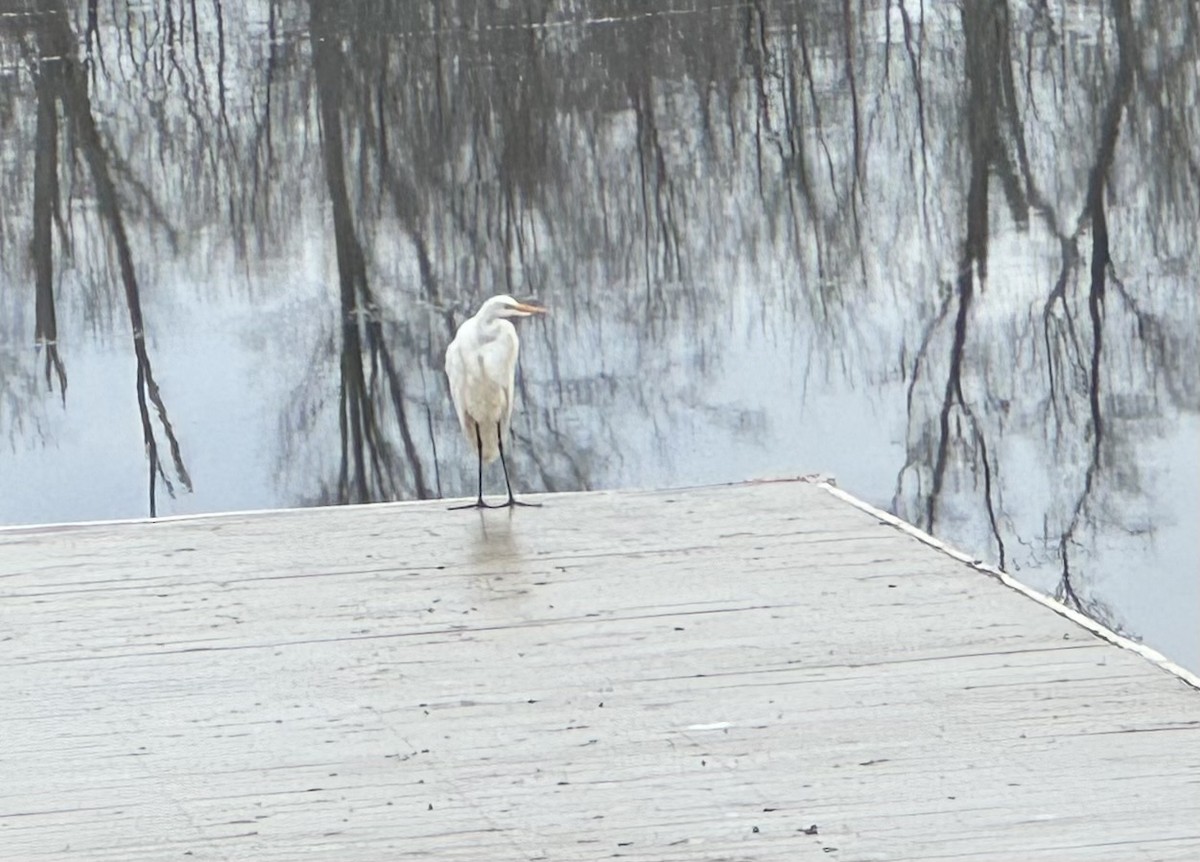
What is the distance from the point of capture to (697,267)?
704 cm

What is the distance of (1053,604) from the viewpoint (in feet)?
9.52

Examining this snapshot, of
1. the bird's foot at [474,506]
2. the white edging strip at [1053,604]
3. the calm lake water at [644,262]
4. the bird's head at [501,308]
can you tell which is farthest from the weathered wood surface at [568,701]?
the calm lake water at [644,262]

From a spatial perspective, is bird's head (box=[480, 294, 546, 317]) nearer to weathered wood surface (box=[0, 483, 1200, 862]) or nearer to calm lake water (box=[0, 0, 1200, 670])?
weathered wood surface (box=[0, 483, 1200, 862])

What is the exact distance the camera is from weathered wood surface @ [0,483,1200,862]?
7.00ft

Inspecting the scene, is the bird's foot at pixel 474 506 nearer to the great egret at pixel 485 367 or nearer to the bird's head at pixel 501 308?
the great egret at pixel 485 367

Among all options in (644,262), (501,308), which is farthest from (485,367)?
(644,262)

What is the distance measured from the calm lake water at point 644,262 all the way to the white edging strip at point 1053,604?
1537 mm

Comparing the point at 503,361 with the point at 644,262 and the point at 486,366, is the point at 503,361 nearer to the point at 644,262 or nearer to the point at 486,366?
the point at 486,366

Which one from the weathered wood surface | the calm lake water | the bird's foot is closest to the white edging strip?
the weathered wood surface

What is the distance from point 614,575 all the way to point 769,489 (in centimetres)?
62

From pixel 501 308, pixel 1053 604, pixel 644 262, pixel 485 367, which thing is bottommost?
pixel 1053 604

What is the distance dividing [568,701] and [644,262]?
466 centimetres

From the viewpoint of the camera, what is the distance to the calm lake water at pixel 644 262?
5887 millimetres

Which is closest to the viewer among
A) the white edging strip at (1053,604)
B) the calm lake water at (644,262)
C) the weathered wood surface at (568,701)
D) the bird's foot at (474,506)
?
the weathered wood surface at (568,701)
